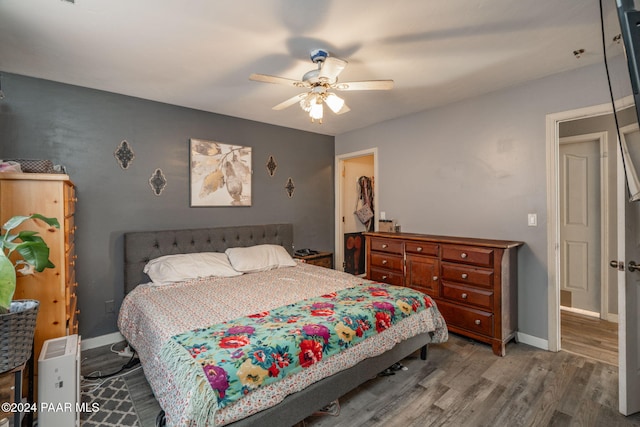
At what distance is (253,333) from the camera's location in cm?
175

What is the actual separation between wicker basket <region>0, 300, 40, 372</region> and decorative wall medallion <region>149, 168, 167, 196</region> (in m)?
1.93

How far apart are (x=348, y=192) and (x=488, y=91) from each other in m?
2.66

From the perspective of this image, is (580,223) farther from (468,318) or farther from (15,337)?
(15,337)

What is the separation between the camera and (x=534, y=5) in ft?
5.89

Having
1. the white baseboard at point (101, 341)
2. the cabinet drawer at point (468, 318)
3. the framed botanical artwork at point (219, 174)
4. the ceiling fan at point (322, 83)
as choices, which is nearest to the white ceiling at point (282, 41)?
the ceiling fan at point (322, 83)

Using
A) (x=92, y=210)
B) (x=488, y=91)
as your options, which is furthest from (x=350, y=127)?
(x=92, y=210)

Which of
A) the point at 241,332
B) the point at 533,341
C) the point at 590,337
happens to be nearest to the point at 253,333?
the point at 241,332

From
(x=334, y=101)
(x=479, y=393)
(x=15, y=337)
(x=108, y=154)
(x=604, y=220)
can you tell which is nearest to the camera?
(x=15, y=337)

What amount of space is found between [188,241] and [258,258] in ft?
2.64

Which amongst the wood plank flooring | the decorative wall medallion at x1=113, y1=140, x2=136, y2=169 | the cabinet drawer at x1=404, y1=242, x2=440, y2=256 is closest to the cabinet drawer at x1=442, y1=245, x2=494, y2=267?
the cabinet drawer at x1=404, y1=242, x2=440, y2=256

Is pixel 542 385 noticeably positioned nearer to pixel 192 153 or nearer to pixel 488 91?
pixel 488 91

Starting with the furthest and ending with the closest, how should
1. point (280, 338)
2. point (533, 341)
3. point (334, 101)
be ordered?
point (533, 341)
point (334, 101)
point (280, 338)

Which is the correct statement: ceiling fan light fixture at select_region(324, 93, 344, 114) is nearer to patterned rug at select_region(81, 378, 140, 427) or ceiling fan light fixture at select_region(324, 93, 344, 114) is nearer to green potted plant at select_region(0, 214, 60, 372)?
green potted plant at select_region(0, 214, 60, 372)

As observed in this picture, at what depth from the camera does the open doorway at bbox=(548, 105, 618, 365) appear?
132 inches
